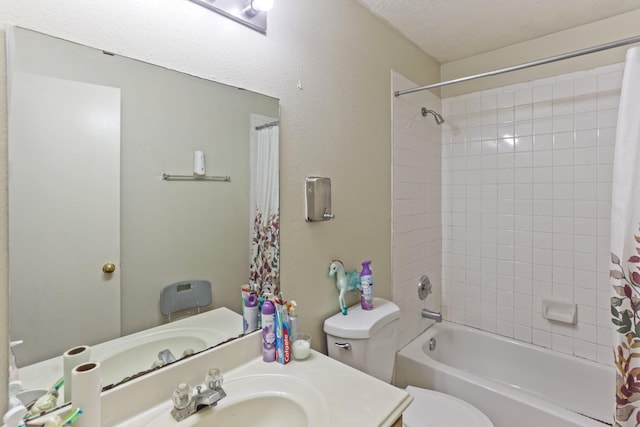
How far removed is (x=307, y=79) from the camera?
136cm

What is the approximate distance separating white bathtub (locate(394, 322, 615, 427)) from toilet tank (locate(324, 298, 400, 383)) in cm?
44

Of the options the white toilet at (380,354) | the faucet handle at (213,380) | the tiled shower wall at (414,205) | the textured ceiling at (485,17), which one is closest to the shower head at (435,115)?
the tiled shower wall at (414,205)

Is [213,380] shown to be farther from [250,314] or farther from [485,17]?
[485,17]

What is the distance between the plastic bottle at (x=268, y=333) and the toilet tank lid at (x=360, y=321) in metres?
0.33

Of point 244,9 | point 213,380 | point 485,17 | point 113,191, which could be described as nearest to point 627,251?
point 485,17

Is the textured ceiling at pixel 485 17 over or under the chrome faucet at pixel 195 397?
over

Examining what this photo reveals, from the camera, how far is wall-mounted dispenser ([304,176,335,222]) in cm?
134

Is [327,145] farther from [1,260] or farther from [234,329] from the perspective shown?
[1,260]

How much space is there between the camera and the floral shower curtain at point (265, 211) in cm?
117

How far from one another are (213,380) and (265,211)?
57 cm

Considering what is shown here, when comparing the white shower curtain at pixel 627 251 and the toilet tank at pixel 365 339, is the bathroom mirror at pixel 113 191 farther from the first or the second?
the white shower curtain at pixel 627 251

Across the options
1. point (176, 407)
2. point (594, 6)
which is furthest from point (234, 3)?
point (594, 6)

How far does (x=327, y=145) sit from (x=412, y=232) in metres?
0.95

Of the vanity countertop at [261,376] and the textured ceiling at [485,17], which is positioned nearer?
the vanity countertop at [261,376]
